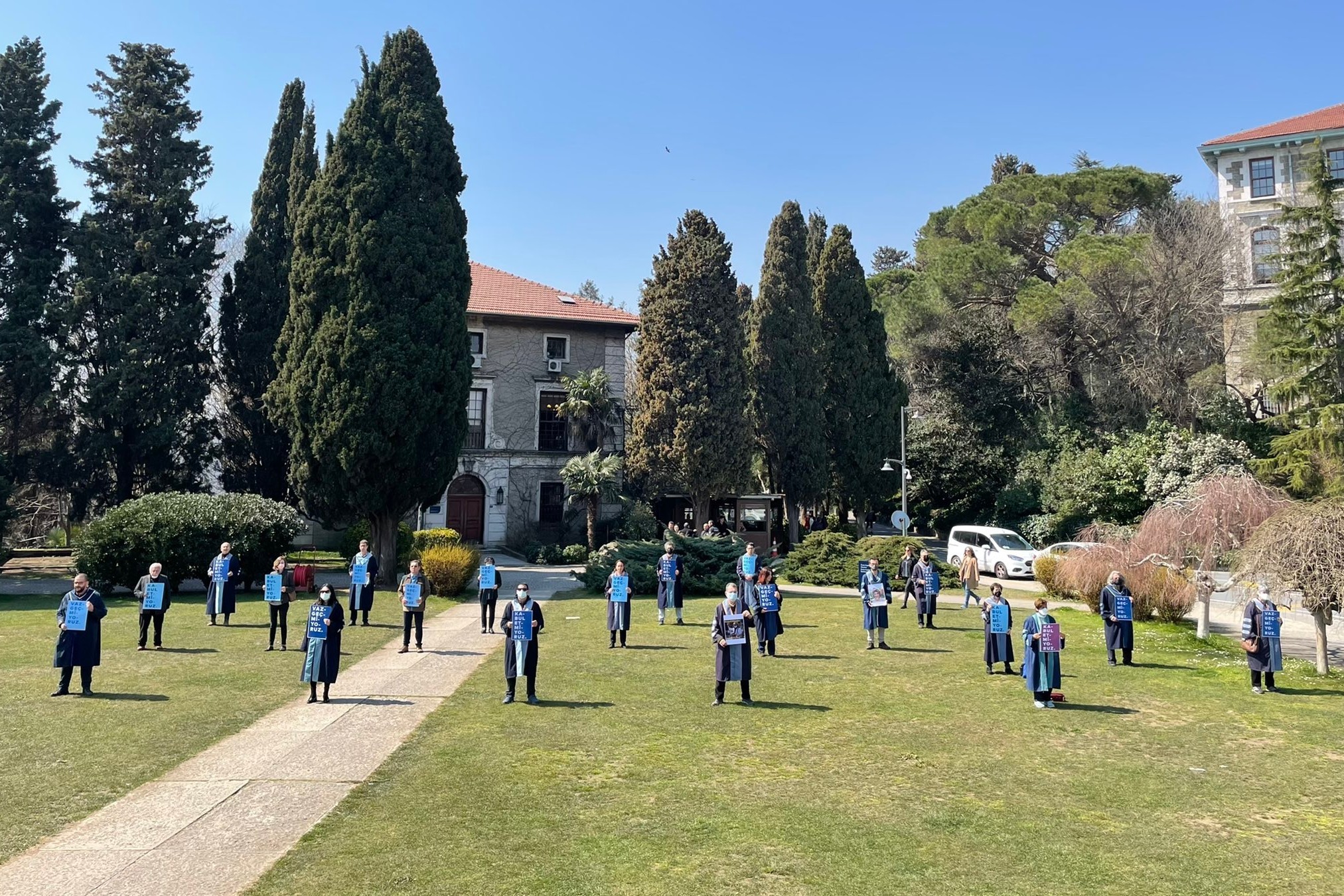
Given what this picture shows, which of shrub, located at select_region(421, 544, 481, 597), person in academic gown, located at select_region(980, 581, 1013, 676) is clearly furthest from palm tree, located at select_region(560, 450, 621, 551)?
person in academic gown, located at select_region(980, 581, 1013, 676)

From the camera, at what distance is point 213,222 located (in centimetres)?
3203

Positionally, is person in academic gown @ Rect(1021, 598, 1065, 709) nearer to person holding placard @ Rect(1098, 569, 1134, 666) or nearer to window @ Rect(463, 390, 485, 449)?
person holding placard @ Rect(1098, 569, 1134, 666)

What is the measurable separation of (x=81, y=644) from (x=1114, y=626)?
1566 centimetres

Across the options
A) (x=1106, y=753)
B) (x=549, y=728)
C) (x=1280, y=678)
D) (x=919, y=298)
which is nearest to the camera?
(x=1106, y=753)

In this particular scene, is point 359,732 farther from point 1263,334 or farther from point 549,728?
point 1263,334

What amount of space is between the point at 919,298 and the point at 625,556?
23.3m

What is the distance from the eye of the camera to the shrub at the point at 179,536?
22.5m

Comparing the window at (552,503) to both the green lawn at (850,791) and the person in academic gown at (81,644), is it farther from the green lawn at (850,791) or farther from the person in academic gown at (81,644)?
the person in academic gown at (81,644)

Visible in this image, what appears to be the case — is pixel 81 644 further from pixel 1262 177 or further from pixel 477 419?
pixel 1262 177

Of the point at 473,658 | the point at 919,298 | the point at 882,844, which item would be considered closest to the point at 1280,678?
the point at 882,844

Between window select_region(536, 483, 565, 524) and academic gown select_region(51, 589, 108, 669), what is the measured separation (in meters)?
25.9

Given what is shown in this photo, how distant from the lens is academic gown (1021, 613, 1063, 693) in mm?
12047

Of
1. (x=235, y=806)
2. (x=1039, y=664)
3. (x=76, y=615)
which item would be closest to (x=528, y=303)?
(x=76, y=615)

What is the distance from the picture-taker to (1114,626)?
15.1 metres
